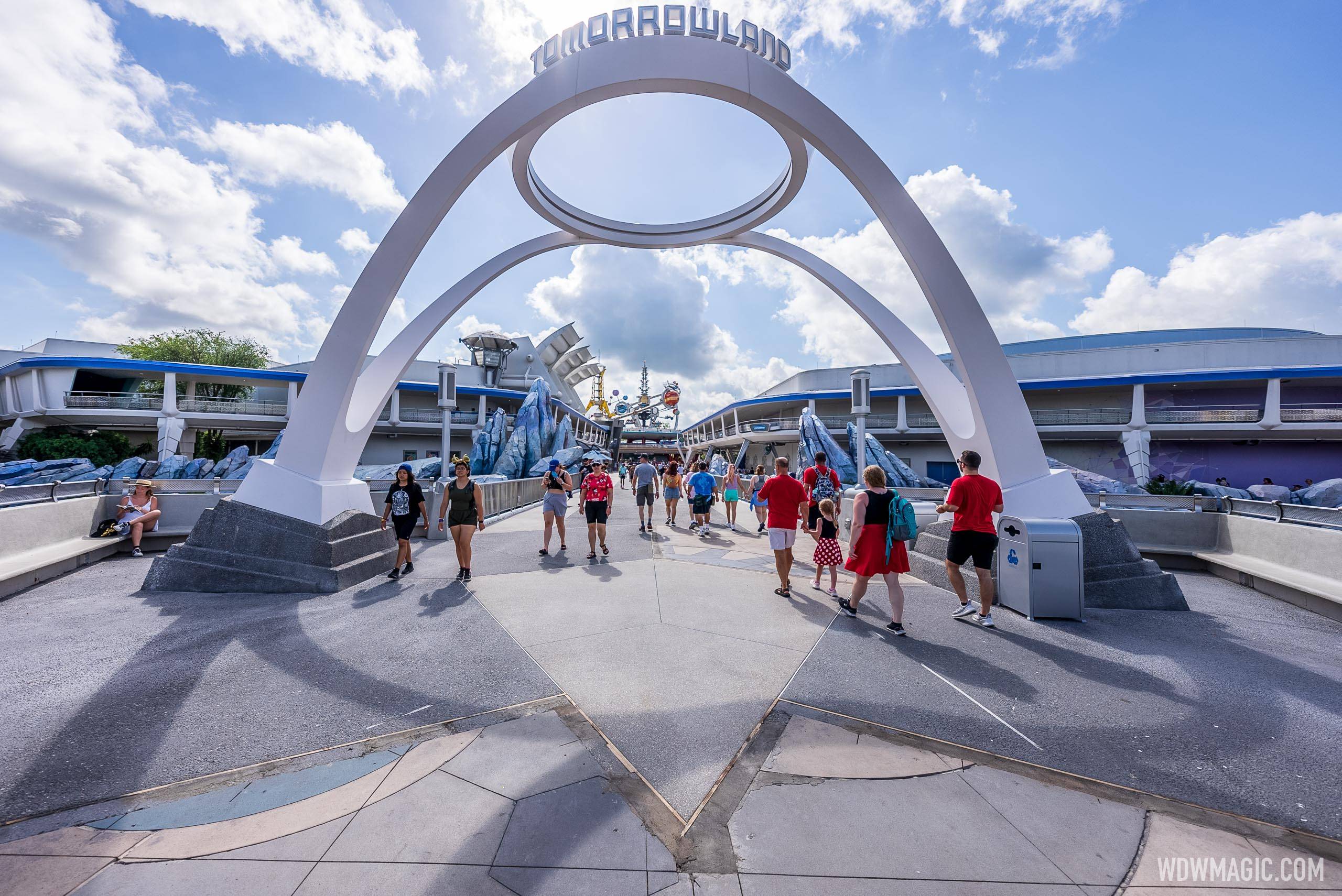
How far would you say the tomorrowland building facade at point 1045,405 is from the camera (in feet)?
76.3

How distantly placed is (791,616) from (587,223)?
1278 cm

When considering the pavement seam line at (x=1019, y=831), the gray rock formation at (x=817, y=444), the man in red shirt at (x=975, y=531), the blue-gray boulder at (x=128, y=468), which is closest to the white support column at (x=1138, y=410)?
the gray rock formation at (x=817, y=444)

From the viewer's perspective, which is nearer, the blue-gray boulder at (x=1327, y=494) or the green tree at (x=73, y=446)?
the blue-gray boulder at (x=1327, y=494)

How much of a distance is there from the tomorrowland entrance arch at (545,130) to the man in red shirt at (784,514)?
341cm

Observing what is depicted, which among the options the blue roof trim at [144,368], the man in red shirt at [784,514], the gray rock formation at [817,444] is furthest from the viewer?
the blue roof trim at [144,368]

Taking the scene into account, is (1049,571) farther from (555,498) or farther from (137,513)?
(137,513)

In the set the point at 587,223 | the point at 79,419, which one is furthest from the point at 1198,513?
the point at 79,419

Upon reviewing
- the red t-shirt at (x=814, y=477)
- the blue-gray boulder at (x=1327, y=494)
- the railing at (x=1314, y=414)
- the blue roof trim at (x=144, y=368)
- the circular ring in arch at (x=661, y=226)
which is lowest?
the blue-gray boulder at (x=1327, y=494)

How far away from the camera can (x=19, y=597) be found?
5750 millimetres

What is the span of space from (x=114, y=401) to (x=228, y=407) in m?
5.41

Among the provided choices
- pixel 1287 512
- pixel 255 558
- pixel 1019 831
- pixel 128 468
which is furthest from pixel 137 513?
pixel 128 468

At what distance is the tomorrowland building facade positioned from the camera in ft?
76.3

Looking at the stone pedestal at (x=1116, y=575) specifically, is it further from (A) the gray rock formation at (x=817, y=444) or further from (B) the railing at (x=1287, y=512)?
(A) the gray rock formation at (x=817, y=444)

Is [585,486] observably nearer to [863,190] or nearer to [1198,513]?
[863,190]
